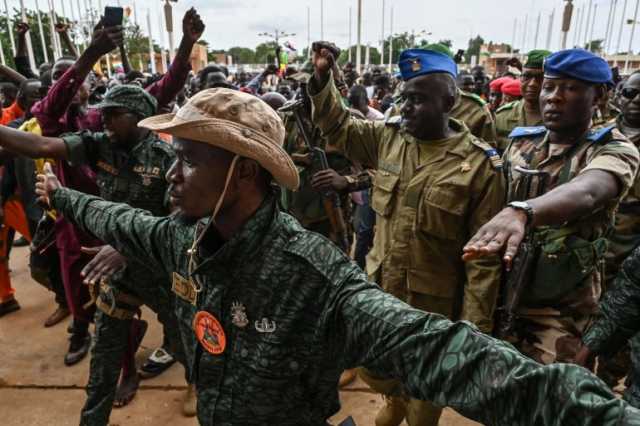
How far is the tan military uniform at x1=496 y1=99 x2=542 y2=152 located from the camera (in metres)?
4.07

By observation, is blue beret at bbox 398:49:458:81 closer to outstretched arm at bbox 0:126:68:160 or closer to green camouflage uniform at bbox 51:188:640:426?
green camouflage uniform at bbox 51:188:640:426

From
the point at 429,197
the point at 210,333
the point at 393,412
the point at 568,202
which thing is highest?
the point at 568,202

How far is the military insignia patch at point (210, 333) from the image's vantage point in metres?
1.50

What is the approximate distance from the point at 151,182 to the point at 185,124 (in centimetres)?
168

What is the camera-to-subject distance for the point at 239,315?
1459 millimetres

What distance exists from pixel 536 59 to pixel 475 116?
787 mm

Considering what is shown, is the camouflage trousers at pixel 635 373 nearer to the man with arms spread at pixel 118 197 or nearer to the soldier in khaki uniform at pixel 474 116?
the man with arms spread at pixel 118 197

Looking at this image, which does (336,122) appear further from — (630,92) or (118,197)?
(630,92)

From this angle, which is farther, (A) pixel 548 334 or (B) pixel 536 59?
(B) pixel 536 59

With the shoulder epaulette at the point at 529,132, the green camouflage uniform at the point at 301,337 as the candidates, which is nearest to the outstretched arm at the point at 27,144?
the green camouflage uniform at the point at 301,337

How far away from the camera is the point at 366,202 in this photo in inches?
183

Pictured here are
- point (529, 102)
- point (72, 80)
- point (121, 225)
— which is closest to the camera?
point (121, 225)

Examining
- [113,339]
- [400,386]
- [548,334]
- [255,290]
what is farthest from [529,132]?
[113,339]

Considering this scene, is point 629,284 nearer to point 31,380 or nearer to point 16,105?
point 31,380
